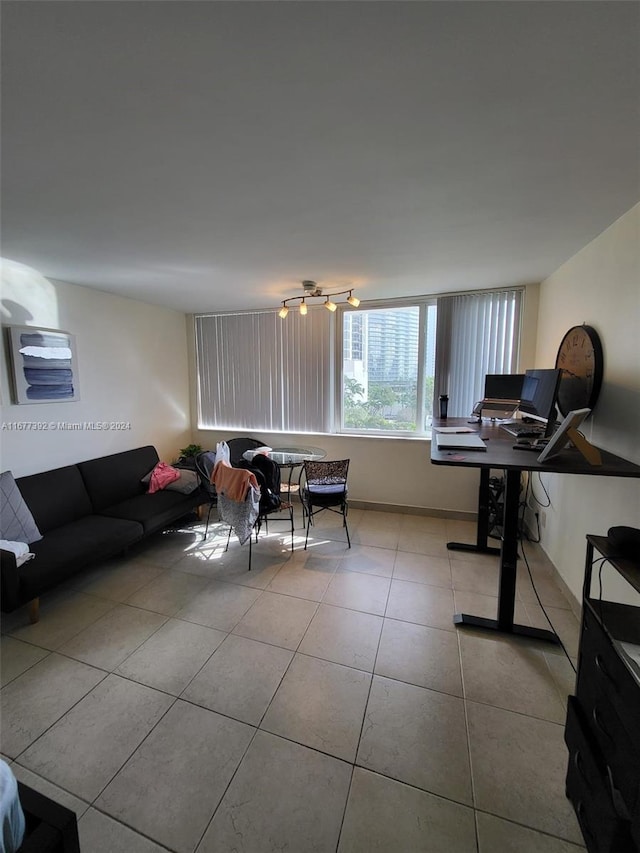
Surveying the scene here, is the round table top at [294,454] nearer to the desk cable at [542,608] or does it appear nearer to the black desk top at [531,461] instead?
the black desk top at [531,461]

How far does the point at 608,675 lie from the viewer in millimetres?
1046

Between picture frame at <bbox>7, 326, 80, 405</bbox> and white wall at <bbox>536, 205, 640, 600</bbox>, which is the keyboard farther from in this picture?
picture frame at <bbox>7, 326, 80, 405</bbox>

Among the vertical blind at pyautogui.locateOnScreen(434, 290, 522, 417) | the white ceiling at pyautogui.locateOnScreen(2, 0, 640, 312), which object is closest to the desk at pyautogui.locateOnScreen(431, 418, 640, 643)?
the vertical blind at pyautogui.locateOnScreen(434, 290, 522, 417)

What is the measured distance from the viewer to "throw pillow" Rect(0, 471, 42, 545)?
238 centimetres

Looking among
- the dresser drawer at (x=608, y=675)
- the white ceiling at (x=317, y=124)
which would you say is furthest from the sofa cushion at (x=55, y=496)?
the dresser drawer at (x=608, y=675)

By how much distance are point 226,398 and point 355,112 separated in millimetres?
3939

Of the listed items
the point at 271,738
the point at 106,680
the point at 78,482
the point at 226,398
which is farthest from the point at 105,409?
the point at 271,738

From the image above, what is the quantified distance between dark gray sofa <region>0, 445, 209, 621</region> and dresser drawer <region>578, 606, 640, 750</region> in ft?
9.75

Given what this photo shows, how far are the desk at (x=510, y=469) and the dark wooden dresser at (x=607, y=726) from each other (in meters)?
0.40

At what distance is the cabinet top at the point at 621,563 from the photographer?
102cm

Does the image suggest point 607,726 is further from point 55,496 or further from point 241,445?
point 241,445

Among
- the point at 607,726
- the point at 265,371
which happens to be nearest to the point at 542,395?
the point at 607,726

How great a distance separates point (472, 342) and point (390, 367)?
916mm

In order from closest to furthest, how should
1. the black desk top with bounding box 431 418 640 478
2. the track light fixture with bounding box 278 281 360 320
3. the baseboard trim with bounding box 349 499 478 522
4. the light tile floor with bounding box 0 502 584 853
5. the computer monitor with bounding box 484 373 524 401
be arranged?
the light tile floor with bounding box 0 502 584 853
the black desk top with bounding box 431 418 640 478
the computer monitor with bounding box 484 373 524 401
the track light fixture with bounding box 278 281 360 320
the baseboard trim with bounding box 349 499 478 522
